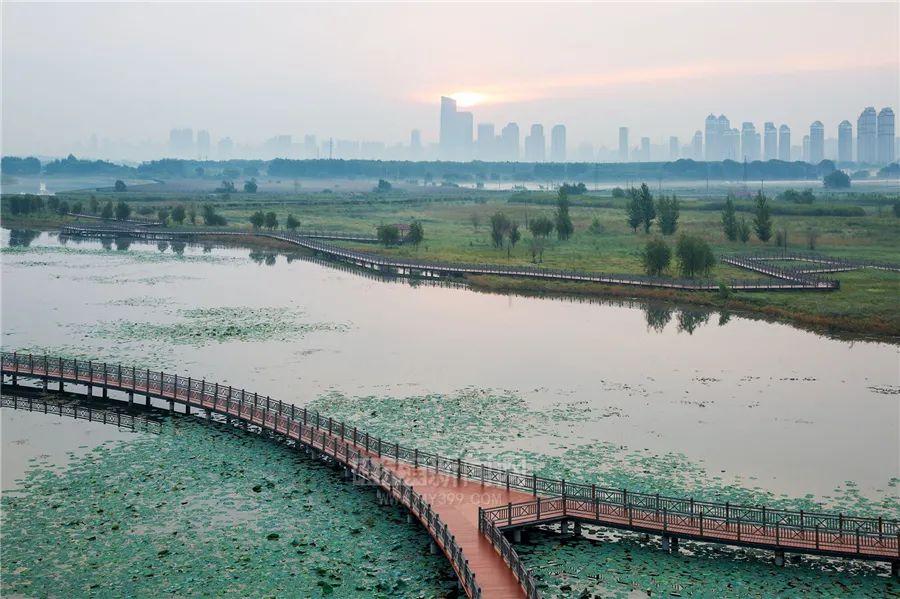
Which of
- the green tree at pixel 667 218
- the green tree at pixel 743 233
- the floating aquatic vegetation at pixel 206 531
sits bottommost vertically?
the floating aquatic vegetation at pixel 206 531

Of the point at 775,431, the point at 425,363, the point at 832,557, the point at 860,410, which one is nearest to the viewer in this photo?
the point at 832,557

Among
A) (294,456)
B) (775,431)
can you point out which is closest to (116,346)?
(294,456)

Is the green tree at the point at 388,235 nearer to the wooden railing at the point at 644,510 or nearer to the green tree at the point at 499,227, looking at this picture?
the green tree at the point at 499,227

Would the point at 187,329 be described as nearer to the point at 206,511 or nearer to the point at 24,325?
the point at 24,325

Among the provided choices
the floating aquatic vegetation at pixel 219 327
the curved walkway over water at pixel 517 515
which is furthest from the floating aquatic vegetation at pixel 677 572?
the floating aquatic vegetation at pixel 219 327

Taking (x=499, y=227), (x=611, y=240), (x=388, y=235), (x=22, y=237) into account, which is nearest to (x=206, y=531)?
(x=499, y=227)

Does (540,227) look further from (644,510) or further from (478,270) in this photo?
(644,510)
